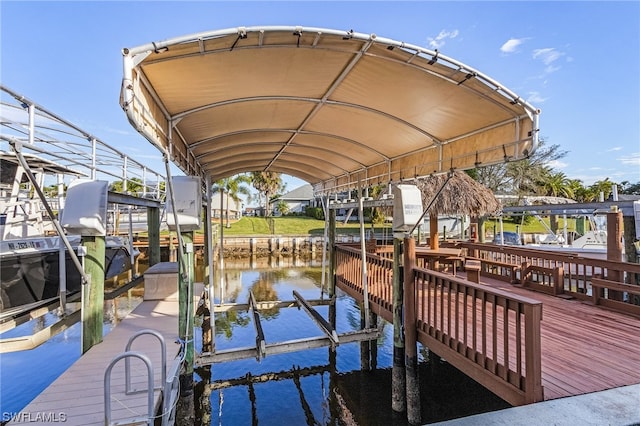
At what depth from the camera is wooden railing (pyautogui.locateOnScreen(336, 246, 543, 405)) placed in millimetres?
2914

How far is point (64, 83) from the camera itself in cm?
739

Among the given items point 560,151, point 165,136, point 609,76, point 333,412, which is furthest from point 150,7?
point 560,151

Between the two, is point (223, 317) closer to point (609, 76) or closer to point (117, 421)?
point (117, 421)

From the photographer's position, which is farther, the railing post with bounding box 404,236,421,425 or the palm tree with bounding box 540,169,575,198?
the palm tree with bounding box 540,169,575,198

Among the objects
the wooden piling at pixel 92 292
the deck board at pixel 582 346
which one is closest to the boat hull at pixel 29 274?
the wooden piling at pixel 92 292

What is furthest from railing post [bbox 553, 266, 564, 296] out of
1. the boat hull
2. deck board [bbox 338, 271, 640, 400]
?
the boat hull

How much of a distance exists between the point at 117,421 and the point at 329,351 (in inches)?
232

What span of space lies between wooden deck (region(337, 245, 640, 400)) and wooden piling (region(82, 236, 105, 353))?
4328 mm

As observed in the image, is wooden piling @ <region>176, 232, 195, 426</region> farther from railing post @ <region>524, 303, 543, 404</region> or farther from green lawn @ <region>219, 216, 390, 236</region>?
green lawn @ <region>219, 216, 390, 236</region>

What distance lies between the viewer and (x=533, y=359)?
9.39ft

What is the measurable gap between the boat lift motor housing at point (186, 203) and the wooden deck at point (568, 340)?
10.8 feet

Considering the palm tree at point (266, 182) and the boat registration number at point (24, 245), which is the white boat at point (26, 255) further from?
the palm tree at point (266, 182)

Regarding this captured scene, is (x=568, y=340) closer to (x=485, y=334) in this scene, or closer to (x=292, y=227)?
(x=485, y=334)

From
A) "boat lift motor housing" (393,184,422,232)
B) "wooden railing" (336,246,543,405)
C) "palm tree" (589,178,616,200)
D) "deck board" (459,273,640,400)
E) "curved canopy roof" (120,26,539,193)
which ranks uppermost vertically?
"palm tree" (589,178,616,200)
